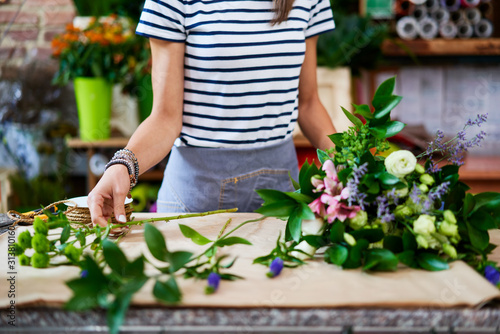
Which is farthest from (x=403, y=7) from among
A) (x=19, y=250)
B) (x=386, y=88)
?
(x=19, y=250)

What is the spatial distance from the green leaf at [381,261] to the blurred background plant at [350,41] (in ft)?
5.38

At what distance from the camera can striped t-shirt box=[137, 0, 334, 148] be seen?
44.2 inches

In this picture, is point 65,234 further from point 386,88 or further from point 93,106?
point 93,106

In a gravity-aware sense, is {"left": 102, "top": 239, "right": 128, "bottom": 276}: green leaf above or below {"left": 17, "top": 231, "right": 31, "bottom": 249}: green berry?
above

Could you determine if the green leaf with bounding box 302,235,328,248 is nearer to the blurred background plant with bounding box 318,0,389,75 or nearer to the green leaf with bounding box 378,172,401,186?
the green leaf with bounding box 378,172,401,186

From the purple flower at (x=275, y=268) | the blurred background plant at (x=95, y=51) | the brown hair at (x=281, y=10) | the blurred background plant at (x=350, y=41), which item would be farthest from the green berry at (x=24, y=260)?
the blurred background plant at (x=350, y=41)

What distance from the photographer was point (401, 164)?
2.38 ft

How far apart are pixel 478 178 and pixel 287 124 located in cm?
138

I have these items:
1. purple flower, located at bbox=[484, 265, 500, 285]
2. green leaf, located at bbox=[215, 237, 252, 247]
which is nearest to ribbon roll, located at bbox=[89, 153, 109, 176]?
green leaf, located at bbox=[215, 237, 252, 247]

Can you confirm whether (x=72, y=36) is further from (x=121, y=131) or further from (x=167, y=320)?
(x=167, y=320)

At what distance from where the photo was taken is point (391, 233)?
0.76m

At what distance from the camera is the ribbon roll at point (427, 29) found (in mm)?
2303

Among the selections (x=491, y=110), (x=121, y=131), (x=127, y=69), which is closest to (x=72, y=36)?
(x=127, y=69)

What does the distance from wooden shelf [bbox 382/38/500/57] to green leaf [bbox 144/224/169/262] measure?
1896 millimetres
